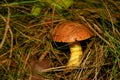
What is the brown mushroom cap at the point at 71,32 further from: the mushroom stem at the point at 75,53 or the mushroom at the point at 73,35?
the mushroom stem at the point at 75,53

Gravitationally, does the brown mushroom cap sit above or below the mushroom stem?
above

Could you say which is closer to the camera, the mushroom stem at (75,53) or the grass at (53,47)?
the grass at (53,47)

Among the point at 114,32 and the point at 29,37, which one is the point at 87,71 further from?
the point at 29,37

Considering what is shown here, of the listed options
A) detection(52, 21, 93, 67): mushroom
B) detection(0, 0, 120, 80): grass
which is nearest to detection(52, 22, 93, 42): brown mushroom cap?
detection(52, 21, 93, 67): mushroom

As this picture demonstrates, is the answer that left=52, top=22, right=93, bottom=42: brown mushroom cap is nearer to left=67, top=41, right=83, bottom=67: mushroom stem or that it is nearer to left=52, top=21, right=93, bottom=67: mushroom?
left=52, top=21, right=93, bottom=67: mushroom

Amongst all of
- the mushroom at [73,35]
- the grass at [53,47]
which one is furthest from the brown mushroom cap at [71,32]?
the grass at [53,47]

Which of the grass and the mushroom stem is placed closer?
the grass
